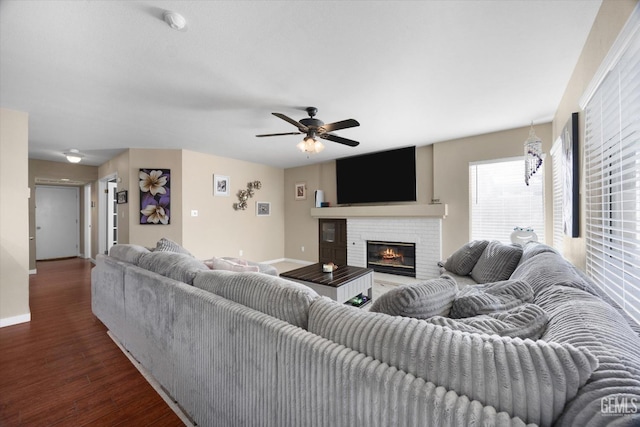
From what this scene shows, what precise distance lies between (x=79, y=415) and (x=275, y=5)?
2630 millimetres

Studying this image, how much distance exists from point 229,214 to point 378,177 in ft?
10.3

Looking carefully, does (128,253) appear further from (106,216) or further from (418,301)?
(106,216)

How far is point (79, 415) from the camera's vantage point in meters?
1.51

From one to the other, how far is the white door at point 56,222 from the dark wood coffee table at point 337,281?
7.20 metres

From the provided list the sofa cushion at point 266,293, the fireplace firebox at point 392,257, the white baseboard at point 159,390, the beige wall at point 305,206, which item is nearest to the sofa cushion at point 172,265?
the sofa cushion at point 266,293

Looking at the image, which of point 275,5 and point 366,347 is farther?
point 275,5

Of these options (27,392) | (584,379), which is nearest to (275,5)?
(584,379)

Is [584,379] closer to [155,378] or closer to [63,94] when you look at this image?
[155,378]

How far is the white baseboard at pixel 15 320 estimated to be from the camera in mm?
2676

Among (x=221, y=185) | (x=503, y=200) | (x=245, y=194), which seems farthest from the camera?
(x=245, y=194)

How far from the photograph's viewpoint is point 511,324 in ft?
2.80

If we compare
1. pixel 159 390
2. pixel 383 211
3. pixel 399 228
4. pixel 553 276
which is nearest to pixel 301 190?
pixel 383 211

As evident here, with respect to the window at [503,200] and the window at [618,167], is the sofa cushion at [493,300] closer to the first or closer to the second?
the window at [618,167]
